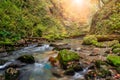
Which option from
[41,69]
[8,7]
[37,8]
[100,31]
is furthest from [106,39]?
[37,8]

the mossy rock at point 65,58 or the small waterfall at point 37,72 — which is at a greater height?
the mossy rock at point 65,58

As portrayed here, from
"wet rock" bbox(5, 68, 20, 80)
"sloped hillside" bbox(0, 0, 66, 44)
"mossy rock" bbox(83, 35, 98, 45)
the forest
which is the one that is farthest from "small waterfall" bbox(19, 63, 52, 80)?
"mossy rock" bbox(83, 35, 98, 45)

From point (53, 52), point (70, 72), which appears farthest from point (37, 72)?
point (53, 52)

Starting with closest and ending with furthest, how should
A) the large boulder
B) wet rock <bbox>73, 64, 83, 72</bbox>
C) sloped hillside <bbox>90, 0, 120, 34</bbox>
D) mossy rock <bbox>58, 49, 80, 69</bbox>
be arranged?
1. the large boulder
2. wet rock <bbox>73, 64, 83, 72</bbox>
3. mossy rock <bbox>58, 49, 80, 69</bbox>
4. sloped hillside <bbox>90, 0, 120, 34</bbox>

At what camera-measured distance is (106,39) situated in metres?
19.4

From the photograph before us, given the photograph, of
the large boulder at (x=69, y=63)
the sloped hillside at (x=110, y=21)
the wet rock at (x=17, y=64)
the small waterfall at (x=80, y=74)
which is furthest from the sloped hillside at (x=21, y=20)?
the small waterfall at (x=80, y=74)

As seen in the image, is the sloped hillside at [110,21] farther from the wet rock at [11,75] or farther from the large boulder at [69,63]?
the wet rock at [11,75]

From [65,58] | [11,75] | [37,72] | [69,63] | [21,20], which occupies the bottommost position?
[37,72]

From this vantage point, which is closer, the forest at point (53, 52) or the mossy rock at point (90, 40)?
the forest at point (53, 52)

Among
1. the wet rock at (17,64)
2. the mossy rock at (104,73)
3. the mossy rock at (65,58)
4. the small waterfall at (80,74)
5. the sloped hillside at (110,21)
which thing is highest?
the sloped hillside at (110,21)

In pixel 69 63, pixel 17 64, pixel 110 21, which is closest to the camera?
pixel 69 63

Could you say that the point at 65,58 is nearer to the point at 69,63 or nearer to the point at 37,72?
the point at 69,63

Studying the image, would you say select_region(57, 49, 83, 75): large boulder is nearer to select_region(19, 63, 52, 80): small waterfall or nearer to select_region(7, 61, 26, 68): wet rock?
select_region(19, 63, 52, 80): small waterfall

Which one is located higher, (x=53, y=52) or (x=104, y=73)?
(x=53, y=52)
